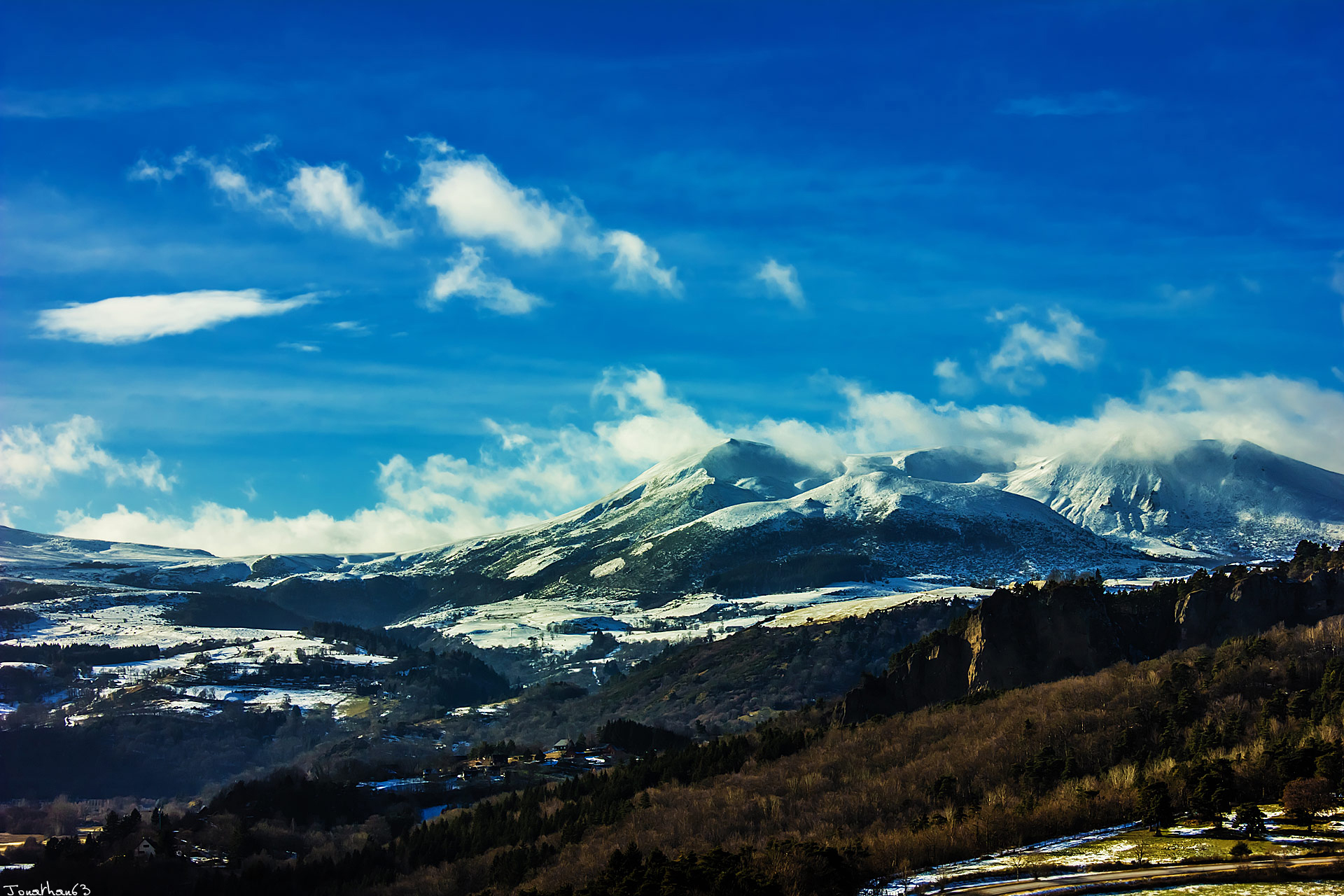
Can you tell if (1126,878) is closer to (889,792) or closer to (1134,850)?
(1134,850)

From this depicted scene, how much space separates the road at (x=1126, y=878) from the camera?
8944cm

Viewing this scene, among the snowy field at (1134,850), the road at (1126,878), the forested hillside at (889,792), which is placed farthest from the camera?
the forested hillside at (889,792)

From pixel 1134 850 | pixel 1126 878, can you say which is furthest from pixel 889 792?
pixel 1126 878

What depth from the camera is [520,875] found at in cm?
14450

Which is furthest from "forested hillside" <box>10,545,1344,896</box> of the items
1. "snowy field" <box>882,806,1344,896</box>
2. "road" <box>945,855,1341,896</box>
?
"road" <box>945,855,1341,896</box>

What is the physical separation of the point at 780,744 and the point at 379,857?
216 feet

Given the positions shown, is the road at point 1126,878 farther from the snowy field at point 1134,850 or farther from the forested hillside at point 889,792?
the forested hillside at point 889,792

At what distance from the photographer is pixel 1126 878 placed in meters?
91.2

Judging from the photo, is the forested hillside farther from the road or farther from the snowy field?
the road

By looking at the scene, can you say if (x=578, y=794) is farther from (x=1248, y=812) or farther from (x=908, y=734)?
(x=1248, y=812)

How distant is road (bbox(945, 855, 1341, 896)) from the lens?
8944cm

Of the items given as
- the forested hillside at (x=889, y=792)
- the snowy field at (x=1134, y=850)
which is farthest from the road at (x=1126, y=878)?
the forested hillside at (x=889, y=792)

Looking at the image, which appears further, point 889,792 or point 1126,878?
point 889,792

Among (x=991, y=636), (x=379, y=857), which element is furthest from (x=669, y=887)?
(x=991, y=636)
